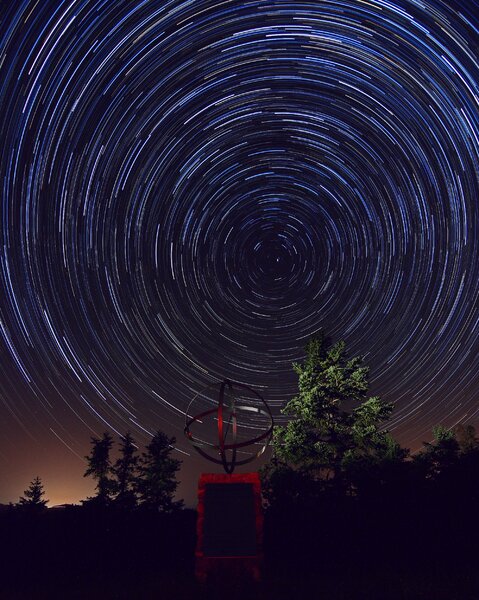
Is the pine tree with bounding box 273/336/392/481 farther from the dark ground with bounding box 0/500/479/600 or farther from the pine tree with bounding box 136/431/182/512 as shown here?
the pine tree with bounding box 136/431/182/512

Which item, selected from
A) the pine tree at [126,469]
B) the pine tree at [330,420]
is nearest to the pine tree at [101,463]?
the pine tree at [126,469]

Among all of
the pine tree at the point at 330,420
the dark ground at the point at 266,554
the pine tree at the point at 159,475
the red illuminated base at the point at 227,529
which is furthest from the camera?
the pine tree at the point at 159,475

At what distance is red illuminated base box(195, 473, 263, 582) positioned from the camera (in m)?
12.2

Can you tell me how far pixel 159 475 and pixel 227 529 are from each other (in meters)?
25.8

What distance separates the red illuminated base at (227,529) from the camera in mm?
12250

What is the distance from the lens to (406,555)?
14141mm

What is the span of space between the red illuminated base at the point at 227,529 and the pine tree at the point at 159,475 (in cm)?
2251

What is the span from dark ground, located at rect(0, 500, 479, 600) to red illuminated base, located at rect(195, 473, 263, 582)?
0.44 meters

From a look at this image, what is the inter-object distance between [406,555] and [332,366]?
12.3 meters

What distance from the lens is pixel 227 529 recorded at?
508 inches

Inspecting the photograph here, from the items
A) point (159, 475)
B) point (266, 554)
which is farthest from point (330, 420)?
point (159, 475)

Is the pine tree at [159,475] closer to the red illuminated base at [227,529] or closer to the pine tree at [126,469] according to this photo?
the pine tree at [126,469]

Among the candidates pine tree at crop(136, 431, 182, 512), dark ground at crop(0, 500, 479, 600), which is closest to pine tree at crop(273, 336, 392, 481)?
dark ground at crop(0, 500, 479, 600)

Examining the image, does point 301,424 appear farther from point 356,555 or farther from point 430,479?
point 356,555
